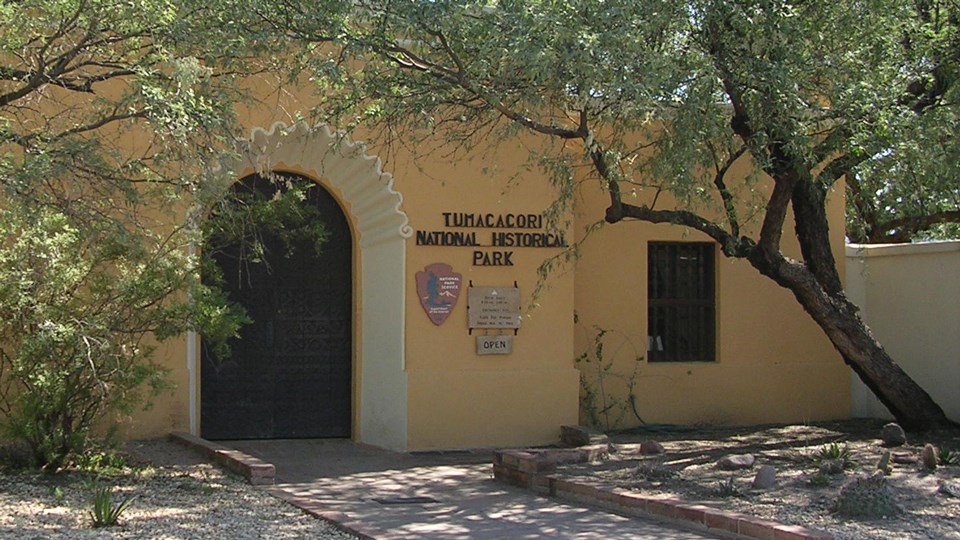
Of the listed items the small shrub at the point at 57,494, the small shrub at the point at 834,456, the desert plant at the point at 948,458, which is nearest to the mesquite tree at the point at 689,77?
the small shrub at the point at 834,456

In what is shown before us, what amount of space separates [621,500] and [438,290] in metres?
4.31

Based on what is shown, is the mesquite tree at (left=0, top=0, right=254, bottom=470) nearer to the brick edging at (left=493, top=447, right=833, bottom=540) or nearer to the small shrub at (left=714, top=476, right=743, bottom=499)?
the brick edging at (left=493, top=447, right=833, bottom=540)

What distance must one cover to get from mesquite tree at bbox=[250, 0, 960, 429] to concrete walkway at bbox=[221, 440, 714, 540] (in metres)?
2.93

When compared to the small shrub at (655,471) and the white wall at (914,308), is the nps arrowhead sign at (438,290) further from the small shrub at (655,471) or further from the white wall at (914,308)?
the white wall at (914,308)

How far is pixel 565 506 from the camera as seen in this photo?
9.27 meters

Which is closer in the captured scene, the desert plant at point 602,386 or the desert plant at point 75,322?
the desert plant at point 75,322

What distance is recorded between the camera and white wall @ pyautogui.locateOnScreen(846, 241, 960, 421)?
45.6ft

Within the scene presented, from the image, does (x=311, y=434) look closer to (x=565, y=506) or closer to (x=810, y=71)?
(x=565, y=506)

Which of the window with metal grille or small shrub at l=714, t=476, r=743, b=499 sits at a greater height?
the window with metal grille

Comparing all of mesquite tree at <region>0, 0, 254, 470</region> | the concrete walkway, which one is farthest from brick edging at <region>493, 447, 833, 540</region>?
mesquite tree at <region>0, 0, 254, 470</region>

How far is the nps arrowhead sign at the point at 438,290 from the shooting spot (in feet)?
41.2

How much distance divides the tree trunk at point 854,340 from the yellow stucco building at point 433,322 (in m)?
2.63

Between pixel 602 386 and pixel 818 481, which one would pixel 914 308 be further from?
pixel 818 481

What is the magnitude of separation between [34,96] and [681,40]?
18.0ft
